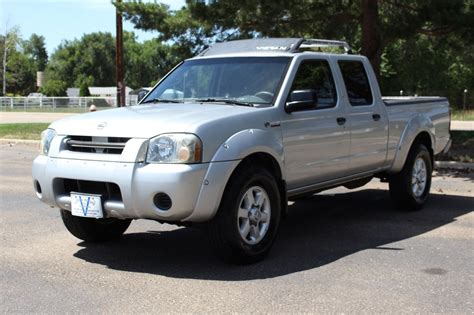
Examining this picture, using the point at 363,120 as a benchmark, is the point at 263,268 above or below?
below

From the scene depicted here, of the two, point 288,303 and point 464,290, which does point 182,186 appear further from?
point 464,290

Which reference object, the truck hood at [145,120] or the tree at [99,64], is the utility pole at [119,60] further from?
the tree at [99,64]

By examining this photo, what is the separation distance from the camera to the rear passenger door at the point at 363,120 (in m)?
7.06

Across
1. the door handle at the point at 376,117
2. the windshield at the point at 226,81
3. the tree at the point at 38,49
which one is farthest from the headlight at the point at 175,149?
the tree at the point at 38,49

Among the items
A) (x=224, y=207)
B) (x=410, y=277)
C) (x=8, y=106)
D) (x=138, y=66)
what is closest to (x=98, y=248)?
(x=224, y=207)

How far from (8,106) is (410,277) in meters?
47.1

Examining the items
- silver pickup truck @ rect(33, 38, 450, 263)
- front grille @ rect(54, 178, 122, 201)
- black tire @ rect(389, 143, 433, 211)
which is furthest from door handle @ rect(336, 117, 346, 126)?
front grille @ rect(54, 178, 122, 201)

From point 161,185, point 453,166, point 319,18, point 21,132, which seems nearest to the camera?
point 161,185

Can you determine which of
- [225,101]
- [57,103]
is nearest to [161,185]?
[225,101]

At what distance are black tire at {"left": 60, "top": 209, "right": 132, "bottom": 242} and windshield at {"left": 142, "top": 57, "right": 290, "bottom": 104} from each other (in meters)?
1.36

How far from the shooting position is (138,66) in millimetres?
105688

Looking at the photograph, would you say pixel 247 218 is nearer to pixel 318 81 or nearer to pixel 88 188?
pixel 88 188

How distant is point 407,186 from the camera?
7.98 meters

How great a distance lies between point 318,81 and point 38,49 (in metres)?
128
